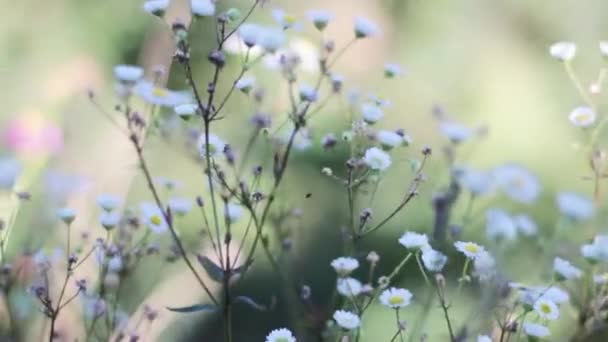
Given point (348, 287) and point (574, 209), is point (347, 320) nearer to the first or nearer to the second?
point (348, 287)

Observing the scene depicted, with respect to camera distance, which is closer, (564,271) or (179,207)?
(564,271)

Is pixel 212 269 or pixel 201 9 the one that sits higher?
pixel 201 9

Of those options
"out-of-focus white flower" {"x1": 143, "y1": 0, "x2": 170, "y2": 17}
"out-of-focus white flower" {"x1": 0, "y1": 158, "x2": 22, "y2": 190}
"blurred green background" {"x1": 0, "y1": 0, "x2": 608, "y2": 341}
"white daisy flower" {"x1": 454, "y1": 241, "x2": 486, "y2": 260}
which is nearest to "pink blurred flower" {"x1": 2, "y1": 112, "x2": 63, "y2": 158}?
"blurred green background" {"x1": 0, "y1": 0, "x2": 608, "y2": 341}

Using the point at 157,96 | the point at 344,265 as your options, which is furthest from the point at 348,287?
the point at 157,96

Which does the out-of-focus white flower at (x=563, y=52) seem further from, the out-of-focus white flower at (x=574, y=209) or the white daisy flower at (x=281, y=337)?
the white daisy flower at (x=281, y=337)

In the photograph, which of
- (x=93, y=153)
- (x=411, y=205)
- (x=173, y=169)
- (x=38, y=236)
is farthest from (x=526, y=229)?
(x=93, y=153)
